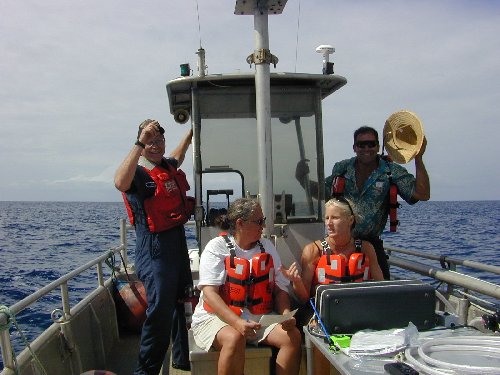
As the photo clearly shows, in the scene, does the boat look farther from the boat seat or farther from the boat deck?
the boat seat

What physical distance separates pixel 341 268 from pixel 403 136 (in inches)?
57.4

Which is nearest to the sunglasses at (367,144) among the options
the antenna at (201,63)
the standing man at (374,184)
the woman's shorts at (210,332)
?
the standing man at (374,184)

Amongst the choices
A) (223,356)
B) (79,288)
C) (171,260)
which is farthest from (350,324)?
(79,288)

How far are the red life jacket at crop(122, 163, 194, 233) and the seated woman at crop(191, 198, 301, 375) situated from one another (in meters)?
0.59

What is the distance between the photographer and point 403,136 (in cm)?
432

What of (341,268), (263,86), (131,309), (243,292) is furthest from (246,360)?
(131,309)

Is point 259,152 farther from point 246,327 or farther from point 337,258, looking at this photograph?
point 246,327

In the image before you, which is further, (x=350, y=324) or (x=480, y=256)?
(x=480, y=256)

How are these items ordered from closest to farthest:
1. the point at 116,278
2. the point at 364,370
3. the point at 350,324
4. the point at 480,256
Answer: the point at 364,370 < the point at 350,324 < the point at 116,278 < the point at 480,256

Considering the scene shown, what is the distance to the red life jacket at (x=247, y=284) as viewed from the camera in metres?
3.43

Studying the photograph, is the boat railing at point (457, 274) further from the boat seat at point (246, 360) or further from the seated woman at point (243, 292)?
the boat seat at point (246, 360)

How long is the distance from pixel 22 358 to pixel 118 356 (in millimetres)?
1963

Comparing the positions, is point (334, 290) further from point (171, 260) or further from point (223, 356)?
point (171, 260)

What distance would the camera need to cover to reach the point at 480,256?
54.3ft
